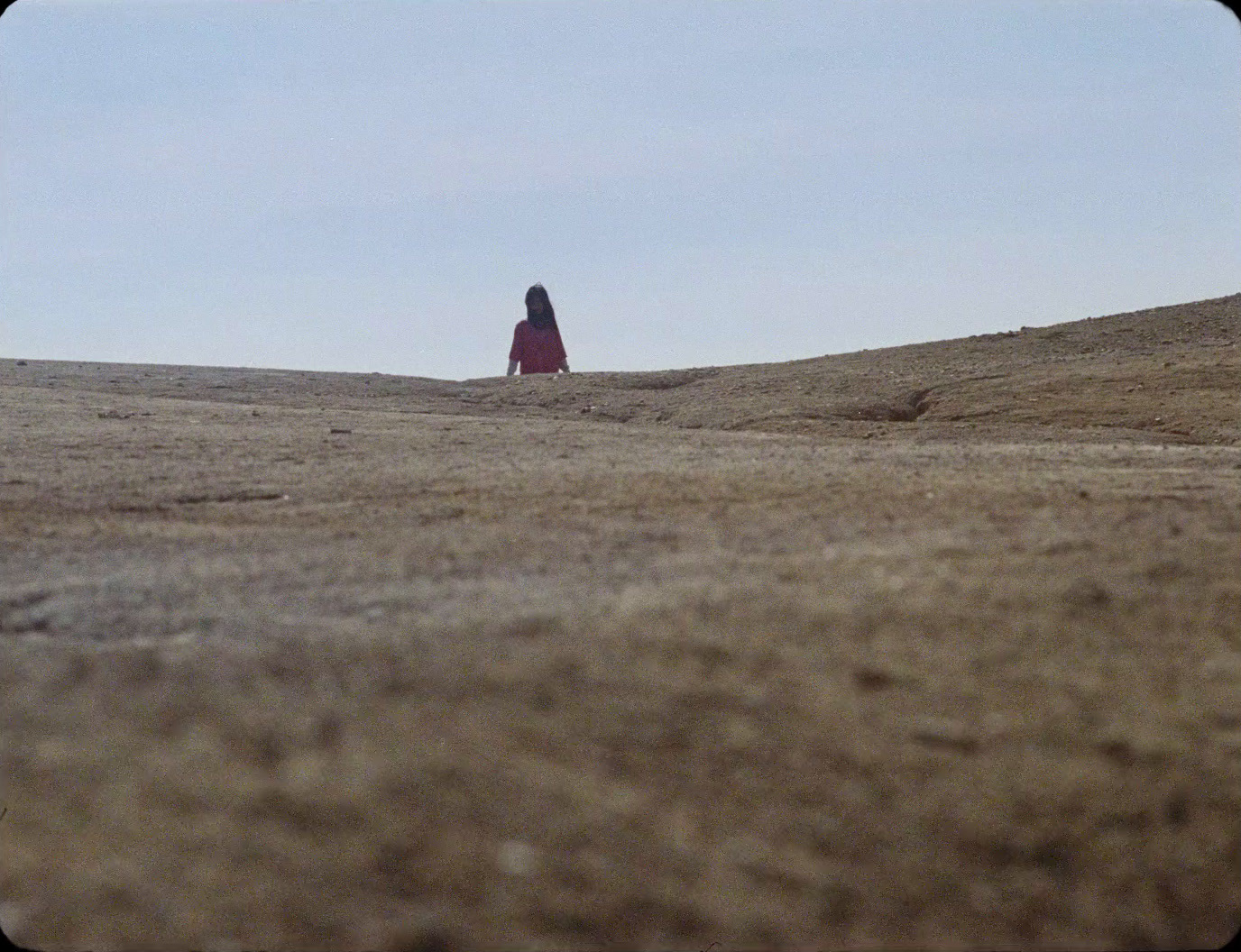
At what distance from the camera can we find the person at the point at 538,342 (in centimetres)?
1803

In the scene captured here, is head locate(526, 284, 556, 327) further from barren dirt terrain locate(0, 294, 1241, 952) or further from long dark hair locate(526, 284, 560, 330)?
barren dirt terrain locate(0, 294, 1241, 952)

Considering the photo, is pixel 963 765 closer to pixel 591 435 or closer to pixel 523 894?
pixel 523 894

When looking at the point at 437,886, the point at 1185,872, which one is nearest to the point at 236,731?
the point at 437,886

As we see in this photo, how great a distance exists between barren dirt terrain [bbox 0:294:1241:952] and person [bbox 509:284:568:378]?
11.4 metres

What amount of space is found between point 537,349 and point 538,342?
93 millimetres

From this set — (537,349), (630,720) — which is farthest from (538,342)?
(630,720)

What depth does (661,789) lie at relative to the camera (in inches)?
137

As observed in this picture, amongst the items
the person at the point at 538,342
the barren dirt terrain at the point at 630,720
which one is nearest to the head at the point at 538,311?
the person at the point at 538,342

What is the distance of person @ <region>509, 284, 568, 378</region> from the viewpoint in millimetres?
18031

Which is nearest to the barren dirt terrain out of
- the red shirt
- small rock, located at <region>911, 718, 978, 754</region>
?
small rock, located at <region>911, 718, 978, 754</region>

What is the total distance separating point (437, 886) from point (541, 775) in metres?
0.42

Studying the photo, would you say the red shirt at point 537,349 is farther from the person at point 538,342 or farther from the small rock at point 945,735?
the small rock at point 945,735

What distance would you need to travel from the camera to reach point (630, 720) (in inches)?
147

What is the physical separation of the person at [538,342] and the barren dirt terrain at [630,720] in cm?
1143
